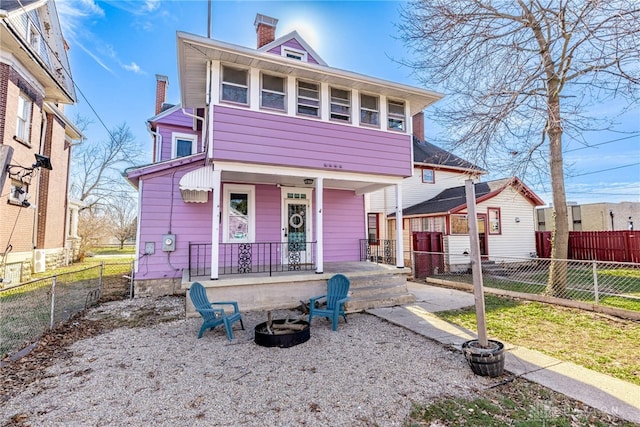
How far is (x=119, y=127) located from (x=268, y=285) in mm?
29175

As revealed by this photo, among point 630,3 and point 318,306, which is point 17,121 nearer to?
point 318,306

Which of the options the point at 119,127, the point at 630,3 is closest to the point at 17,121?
the point at 630,3

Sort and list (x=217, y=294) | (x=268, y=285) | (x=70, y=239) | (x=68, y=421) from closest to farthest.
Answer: (x=68, y=421), (x=217, y=294), (x=268, y=285), (x=70, y=239)

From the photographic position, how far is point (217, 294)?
6.82 meters

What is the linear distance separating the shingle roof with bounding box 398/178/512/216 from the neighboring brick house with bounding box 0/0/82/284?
1427 centimetres

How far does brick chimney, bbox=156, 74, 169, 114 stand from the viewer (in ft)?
49.4

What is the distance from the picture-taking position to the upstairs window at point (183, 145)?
1287 centimetres

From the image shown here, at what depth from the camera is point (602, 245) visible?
570 inches

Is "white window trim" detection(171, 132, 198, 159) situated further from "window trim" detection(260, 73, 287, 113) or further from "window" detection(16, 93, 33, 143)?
"window trim" detection(260, 73, 287, 113)

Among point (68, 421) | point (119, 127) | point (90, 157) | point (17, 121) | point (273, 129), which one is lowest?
point (68, 421)

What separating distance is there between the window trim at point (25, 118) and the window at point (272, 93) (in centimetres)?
870

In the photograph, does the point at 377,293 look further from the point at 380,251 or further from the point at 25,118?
the point at 25,118

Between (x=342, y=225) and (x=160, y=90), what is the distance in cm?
1161

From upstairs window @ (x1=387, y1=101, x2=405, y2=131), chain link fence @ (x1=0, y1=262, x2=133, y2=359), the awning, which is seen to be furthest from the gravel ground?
upstairs window @ (x1=387, y1=101, x2=405, y2=131)
